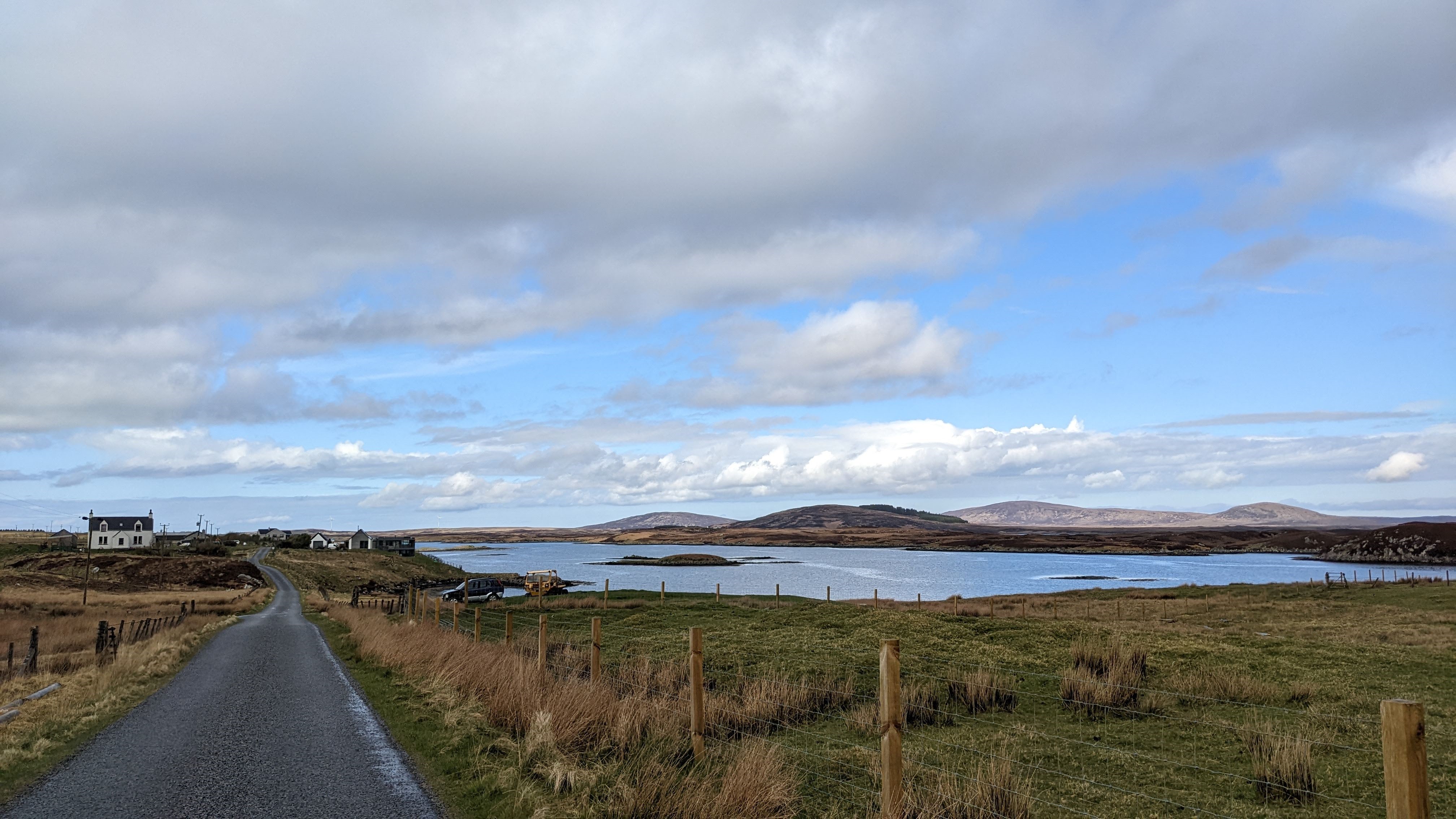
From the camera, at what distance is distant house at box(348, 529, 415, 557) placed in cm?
16788

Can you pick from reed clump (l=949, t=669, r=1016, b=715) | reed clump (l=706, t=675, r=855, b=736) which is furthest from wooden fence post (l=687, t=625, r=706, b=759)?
reed clump (l=949, t=669, r=1016, b=715)

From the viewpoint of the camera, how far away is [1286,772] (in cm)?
916

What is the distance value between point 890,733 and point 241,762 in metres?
8.57

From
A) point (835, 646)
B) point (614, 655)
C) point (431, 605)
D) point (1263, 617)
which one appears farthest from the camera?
point (431, 605)

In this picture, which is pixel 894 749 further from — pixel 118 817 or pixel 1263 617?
pixel 1263 617

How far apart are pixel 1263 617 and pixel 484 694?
33.7 meters

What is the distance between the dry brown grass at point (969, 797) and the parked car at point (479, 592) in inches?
1874

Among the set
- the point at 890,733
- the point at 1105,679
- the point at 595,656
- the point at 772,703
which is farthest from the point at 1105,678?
the point at 890,733

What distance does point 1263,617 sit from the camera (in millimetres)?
34375

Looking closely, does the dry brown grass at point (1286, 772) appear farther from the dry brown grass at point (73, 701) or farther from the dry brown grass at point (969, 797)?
the dry brown grass at point (73, 701)

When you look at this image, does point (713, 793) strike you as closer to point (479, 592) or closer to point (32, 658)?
point (32, 658)

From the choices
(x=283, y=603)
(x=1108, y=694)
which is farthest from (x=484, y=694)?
(x=283, y=603)

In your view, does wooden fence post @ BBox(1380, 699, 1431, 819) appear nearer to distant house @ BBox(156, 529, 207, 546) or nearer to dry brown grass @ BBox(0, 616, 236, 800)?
dry brown grass @ BBox(0, 616, 236, 800)

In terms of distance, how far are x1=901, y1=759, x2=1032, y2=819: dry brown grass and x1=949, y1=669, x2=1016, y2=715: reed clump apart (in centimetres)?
539
